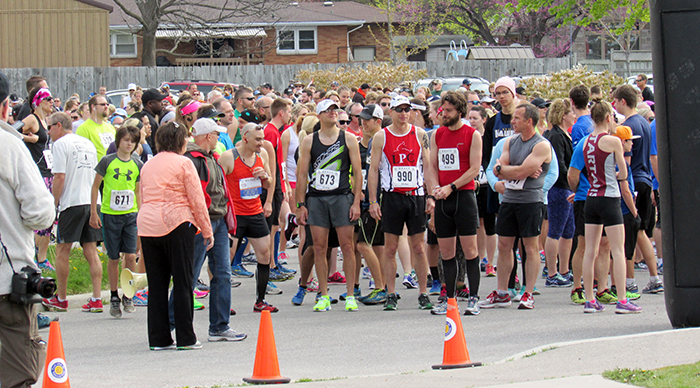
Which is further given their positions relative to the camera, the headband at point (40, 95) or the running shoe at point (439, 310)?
the headband at point (40, 95)

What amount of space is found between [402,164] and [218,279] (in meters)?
2.46

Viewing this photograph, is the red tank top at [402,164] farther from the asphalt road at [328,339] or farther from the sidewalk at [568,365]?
the sidewalk at [568,365]

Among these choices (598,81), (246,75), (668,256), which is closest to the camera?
(668,256)

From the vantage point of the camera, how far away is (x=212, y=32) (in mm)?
40688

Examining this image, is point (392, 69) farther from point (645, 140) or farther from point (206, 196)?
point (206, 196)

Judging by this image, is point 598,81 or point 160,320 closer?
point 160,320

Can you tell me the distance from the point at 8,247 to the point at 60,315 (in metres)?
4.82

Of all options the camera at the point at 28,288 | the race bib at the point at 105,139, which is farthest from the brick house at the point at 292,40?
the camera at the point at 28,288

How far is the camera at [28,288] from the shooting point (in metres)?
4.76

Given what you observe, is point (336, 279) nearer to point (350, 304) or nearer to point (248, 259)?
point (350, 304)

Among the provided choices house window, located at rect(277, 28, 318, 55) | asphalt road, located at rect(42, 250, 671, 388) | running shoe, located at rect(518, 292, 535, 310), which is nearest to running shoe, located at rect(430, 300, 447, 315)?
asphalt road, located at rect(42, 250, 671, 388)

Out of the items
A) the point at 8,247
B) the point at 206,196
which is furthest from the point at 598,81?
A: the point at 8,247

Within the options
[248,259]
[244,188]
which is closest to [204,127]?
[244,188]

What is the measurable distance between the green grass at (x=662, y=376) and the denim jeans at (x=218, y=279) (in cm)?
366
